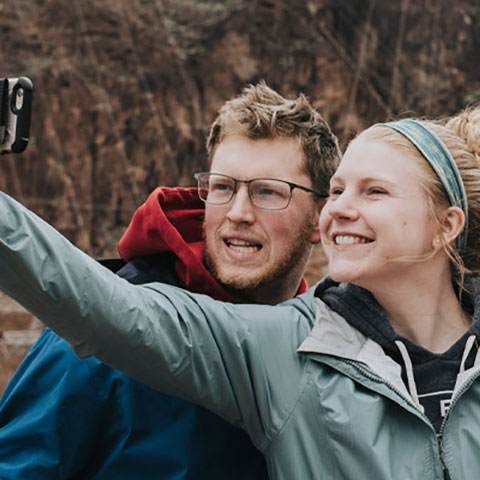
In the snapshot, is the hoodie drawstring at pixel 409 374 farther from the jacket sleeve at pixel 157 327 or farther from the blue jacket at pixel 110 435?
the blue jacket at pixel 110 435

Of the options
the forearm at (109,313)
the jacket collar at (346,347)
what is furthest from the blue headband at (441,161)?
the forearm at (109,313)

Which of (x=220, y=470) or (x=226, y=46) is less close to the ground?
(x=226, y=46)

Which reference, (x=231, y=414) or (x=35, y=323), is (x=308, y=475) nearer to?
(x=231, y=414)

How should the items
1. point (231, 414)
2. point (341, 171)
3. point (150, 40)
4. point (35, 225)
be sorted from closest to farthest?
point (35, 225) < point (231, 414) < point (341, 171) < point (150, 40)

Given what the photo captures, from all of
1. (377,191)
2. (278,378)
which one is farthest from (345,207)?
(278,378)

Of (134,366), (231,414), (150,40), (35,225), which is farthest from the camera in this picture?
(150,40)

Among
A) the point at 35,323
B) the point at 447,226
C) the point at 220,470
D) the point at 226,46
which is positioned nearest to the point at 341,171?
the point at 447,226

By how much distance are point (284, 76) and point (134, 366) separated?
6319 mm

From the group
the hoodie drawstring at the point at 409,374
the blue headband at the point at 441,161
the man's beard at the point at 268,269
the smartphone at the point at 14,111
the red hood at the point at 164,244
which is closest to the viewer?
the smartphone at the point at 14,111

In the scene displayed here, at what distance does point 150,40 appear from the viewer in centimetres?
711

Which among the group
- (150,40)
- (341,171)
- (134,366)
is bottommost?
(134,366)

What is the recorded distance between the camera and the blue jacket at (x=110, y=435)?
142 cm

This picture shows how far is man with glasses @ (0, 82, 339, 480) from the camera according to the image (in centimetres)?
143

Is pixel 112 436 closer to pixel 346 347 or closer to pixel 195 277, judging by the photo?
pixel 195 277
